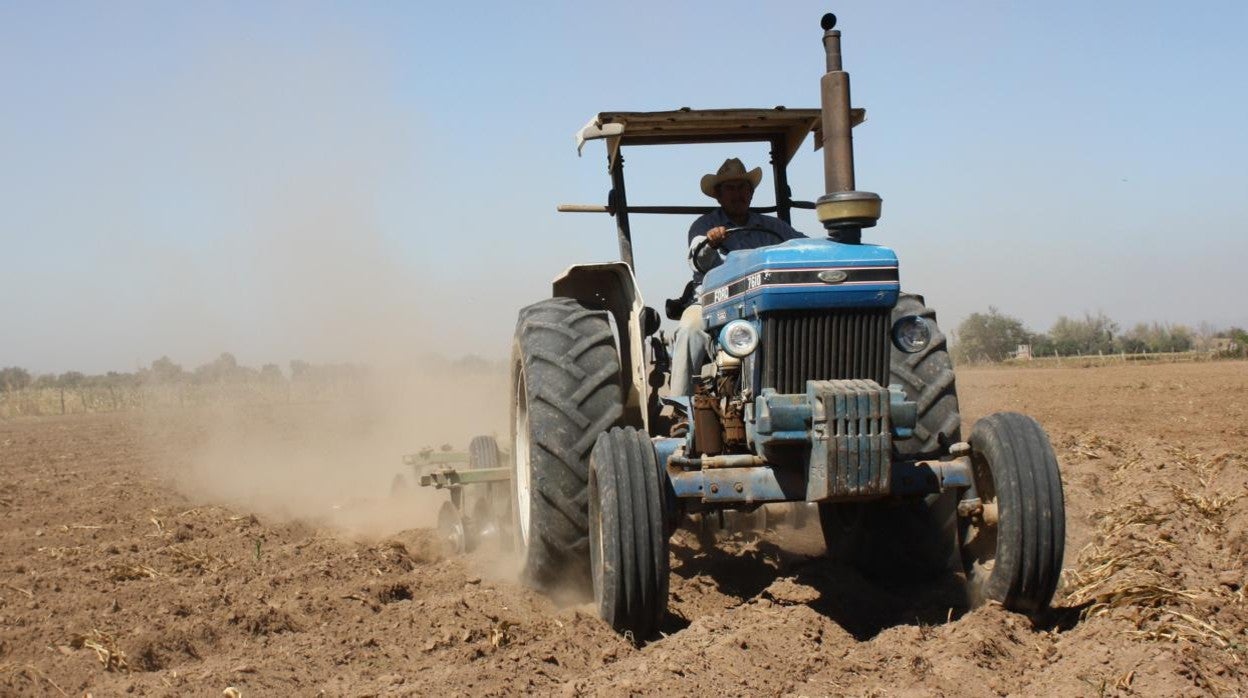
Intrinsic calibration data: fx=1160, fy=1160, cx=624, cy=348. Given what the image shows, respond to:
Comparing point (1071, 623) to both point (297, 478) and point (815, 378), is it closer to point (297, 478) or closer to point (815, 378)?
point (815, 378)

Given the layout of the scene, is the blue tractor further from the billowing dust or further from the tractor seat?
the billowing dust

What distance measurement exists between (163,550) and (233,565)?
29.2 inches

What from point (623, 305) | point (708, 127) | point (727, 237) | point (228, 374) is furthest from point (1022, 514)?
point (228, 374)

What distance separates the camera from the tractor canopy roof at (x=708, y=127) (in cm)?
623

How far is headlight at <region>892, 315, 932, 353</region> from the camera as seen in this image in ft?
17.2

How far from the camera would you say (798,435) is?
15.4ft

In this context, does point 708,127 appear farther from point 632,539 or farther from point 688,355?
point 632,539

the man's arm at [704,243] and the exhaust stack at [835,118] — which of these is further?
the man's arm at [704,243]

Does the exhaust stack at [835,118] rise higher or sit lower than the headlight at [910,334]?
higher

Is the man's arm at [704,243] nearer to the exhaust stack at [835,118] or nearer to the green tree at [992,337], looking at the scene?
the exhaust stack at [835,118]

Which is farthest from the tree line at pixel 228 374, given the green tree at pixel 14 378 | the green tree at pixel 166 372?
the green tree at pixel 14 378

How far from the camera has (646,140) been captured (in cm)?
685

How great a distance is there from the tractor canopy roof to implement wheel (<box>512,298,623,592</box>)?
3.90ft

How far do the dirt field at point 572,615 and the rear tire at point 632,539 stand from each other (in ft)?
0.46
